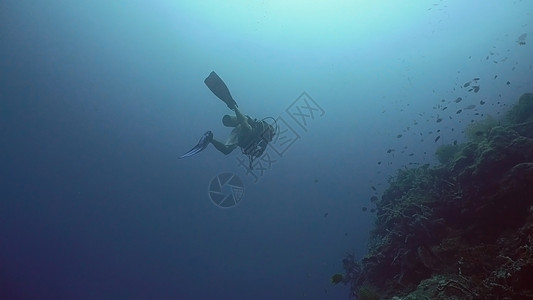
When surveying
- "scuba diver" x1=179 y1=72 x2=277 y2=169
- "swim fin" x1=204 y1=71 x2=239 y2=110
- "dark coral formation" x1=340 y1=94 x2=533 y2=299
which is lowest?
"dark coral formation" x1=340 y1=94 x2=533 y2=299

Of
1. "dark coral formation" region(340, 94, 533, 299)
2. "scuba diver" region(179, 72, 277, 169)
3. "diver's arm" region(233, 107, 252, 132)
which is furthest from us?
"diver's arm" region(233, 107, 252, 132)

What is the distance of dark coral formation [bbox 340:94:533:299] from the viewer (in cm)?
566

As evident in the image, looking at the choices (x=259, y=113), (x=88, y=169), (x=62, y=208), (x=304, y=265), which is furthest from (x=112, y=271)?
(x=259, y=113)

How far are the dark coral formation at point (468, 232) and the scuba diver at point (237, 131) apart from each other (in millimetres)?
4609

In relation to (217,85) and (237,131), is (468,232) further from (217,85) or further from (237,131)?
(217,85)

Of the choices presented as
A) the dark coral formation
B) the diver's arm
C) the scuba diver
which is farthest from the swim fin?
the dark coral formation

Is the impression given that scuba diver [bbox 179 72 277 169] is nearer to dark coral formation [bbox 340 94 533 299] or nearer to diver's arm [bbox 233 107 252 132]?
diver's arm [bbox 233 107 252 132]

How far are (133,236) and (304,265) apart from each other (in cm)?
3545

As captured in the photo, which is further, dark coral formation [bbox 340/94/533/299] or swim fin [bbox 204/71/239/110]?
swim fin [bbox 204/71/239/110]

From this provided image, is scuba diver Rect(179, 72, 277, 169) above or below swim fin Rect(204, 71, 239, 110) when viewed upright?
below

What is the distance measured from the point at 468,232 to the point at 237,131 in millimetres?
6557

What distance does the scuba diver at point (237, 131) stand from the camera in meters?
9.39

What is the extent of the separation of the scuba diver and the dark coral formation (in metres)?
4.61

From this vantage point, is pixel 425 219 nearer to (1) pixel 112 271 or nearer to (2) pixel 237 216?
(2) pixel 237 216
